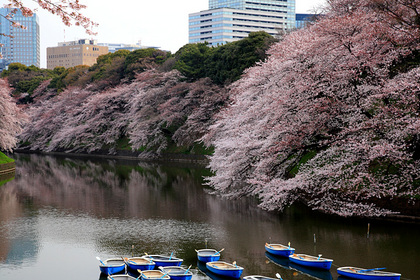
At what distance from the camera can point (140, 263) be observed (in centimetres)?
1398

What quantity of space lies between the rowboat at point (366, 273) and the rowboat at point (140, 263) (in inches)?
217

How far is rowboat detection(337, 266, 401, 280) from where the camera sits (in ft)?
41.3

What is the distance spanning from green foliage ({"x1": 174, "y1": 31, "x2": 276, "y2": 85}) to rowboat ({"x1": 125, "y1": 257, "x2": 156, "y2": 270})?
30061 millimetres

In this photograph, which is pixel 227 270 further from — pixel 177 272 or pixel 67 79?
pixel 67 79

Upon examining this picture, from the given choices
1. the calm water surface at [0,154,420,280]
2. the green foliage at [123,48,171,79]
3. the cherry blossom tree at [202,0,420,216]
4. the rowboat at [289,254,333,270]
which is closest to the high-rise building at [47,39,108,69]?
the green foliage at [123,48,171,79]

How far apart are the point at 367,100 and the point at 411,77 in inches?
76.1

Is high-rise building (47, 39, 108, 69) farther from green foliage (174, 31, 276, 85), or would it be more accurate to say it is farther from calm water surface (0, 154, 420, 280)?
calm water surface (0, 154, 420, 280)

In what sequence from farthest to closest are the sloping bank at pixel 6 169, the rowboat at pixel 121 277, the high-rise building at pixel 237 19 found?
the high-rise building at pixel 237 19 → the sloping bank at pixel 6 169 → the rowboat at pixel 121 277

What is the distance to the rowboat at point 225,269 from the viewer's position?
43.7 feet

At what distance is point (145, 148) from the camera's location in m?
55.2

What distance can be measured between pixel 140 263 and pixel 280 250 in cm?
457

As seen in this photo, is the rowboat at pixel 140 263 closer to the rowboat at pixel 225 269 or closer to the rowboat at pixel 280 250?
the rowboat at pixel 225 269

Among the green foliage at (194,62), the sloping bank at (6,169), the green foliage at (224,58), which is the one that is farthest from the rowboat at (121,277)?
the green foliage at (194,62)

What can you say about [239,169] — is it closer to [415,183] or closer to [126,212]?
[126,212]
